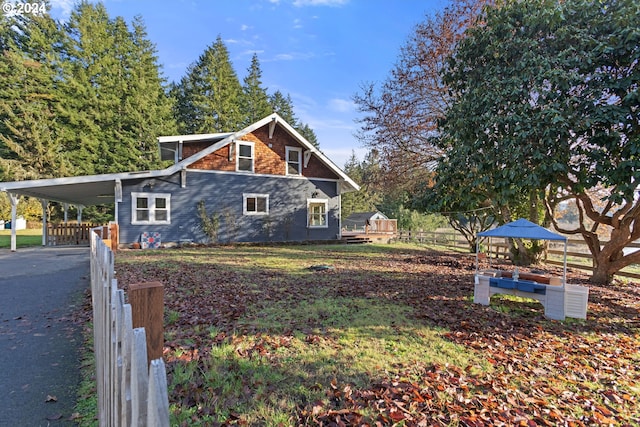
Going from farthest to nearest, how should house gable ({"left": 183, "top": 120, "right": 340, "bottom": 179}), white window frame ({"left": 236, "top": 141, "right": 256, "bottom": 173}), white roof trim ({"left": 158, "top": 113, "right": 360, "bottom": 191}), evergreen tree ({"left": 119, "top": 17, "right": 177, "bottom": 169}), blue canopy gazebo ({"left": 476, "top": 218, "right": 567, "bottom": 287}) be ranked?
1. evergreen tree ({"left": 119, "top": 17, "right": 177, "bottom": 169})
2. white window frame ({"left": 236, "top": 141, "right": 256, "bottom": 173})
3. house gable ({"left": 183, "top": 120, "right": 340, "bottom": 179})
4. white roof trim ({"left": 158, "top": 113, "right": 360, "bottom": 191})
5. blue canopy gazebo ({"left": 476, "top": 218, "right": 567, "bottom": 287})

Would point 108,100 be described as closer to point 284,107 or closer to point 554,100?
point 284,107

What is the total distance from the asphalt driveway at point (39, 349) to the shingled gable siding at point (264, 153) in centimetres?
976

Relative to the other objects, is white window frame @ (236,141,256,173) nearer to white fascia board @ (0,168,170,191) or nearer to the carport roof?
the carport roof

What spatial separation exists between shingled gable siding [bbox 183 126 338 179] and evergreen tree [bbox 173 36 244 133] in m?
18.5

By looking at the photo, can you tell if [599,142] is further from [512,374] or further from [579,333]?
[512,374]

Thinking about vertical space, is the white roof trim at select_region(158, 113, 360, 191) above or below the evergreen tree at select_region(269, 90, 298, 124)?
below

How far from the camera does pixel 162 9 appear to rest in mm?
13734

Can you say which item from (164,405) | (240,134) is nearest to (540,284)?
(164,405)

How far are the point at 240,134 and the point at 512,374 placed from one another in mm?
15786

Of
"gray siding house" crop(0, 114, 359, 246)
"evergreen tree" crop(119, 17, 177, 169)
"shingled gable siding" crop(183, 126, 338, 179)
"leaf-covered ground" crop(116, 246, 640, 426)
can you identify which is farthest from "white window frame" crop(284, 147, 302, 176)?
"evergreen tree" crop(119, 17, 177, 169)

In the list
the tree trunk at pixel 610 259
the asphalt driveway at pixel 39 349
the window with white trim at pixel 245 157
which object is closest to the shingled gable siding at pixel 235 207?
the window with white trim at pixel 245 157

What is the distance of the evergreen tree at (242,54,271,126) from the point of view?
130ft

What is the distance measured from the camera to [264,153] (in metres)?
17.9

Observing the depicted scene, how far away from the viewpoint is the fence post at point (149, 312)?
60.4 inches
